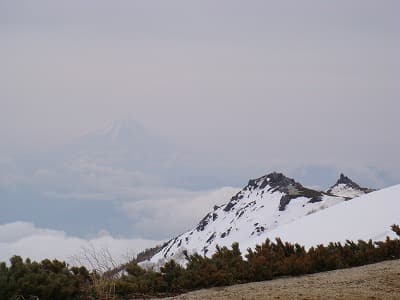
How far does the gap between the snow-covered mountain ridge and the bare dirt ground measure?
43.6 meters

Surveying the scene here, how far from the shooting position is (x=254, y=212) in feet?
240

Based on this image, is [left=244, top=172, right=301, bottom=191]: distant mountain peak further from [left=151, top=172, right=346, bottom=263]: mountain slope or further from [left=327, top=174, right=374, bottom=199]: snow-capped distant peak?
[left=327, top=174, right=374, bottom=199]: snow-capped distant peak

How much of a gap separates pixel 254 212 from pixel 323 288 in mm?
63671

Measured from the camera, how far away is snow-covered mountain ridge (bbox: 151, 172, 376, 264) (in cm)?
6191

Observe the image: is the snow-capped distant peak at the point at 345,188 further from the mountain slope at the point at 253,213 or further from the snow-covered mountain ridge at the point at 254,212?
the mountain slope at the point at 253,213

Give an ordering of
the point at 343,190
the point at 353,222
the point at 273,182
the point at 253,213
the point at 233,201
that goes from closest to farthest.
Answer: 1. the point at 353,222
2. the point at 253,213
3. the point at 273,182
4. the point at 233,201
5. the point at 343,190

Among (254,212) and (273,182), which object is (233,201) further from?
(254,212)

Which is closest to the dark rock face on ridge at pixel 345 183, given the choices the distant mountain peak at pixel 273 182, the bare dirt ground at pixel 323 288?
the distant mountain peak at pixel 273 182

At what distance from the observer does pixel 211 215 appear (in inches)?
3265

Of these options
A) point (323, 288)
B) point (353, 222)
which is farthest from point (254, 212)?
point (323, 288)

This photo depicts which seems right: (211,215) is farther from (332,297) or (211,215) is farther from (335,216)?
(332,297)

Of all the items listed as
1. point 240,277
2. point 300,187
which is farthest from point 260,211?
point 240,277

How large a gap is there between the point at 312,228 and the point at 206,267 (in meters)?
17.0

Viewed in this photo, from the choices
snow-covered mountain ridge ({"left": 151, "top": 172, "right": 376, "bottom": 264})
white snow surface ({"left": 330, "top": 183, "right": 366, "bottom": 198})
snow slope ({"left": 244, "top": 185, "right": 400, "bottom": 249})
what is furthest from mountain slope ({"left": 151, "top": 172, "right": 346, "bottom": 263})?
snow slope ({"left": 244, "top": 185, "right": 400, "bottom": 249})
